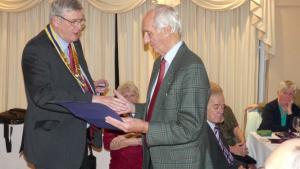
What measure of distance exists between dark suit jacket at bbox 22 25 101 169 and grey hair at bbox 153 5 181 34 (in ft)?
1.86

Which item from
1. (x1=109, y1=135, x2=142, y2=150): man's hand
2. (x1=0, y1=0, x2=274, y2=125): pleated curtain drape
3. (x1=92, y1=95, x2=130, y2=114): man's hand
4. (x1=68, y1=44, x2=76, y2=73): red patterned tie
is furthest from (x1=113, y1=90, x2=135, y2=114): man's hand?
(x1=0, y1=0, x2=274, y2=125): pleated curtain drape

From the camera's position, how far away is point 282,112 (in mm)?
4586

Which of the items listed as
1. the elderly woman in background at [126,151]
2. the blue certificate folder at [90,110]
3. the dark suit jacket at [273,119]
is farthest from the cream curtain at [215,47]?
the blue certificate folder at [90,110]

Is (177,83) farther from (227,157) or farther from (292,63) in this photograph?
(292,63)

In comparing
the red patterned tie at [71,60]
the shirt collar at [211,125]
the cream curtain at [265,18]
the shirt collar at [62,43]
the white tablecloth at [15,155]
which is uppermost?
the cream curtain at [265,18]

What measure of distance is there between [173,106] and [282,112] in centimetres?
293

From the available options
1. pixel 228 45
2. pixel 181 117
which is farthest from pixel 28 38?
pixel 181 117

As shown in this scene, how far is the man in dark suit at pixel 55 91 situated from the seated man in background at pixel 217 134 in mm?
936

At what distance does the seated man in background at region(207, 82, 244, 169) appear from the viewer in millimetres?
2883

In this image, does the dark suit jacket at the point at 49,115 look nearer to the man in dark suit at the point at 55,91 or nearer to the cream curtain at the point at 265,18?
the man in dark suit at the point at 55,91

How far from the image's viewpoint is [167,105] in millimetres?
2006

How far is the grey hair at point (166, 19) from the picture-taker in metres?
2.02

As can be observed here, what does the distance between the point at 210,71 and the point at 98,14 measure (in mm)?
1694

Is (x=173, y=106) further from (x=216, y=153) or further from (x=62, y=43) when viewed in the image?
(x=216, y=153)
